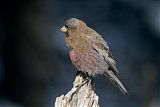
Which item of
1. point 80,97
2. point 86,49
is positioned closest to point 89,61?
point 86,49

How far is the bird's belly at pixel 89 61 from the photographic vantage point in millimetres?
5070

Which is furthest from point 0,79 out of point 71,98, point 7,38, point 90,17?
point 71,98

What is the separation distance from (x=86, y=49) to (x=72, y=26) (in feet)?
0.53

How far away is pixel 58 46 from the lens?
10.4m

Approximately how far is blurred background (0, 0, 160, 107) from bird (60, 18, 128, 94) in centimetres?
356

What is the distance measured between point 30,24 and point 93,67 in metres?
4.87

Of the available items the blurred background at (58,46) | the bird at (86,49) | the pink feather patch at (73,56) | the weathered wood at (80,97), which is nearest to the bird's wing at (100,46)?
the bird at (86,49)

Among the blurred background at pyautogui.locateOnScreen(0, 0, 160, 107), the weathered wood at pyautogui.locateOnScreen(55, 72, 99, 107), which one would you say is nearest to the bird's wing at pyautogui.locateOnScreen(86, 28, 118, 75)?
the weathered wood at pyautogui.locateOnScreen(55, 72, 99, 107)

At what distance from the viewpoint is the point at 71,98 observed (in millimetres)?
4355

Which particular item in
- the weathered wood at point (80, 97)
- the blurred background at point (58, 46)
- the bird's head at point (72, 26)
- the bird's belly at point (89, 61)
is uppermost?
the blurred background at point (58, 46)

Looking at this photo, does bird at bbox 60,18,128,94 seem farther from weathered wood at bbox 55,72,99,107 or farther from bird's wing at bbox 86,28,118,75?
weathered wood at bbox 55,72,99,107

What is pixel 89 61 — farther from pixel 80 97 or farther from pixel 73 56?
pixel 80 97

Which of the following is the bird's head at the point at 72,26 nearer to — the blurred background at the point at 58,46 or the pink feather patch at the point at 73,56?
the pink feather patch at the point at 73,56

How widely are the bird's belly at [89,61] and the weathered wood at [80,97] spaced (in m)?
0.38
